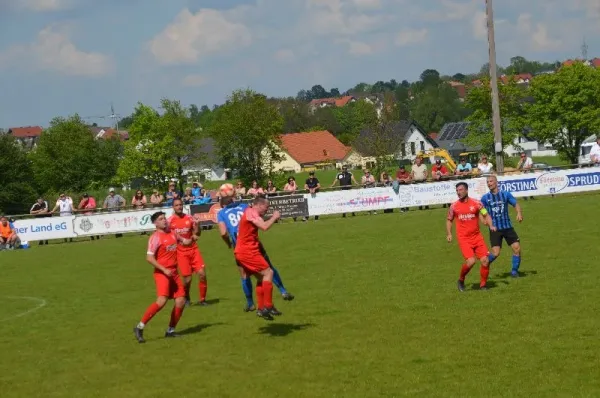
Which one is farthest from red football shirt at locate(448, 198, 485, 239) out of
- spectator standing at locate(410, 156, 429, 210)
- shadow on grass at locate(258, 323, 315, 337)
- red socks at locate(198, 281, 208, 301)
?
spectator standing at locate(410, 156, 429, 210)

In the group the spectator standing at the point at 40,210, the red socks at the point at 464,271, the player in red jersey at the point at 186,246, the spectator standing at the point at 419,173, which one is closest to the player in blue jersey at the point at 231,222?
the player in red jersey at the point at 186,246

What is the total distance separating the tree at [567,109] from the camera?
227ft

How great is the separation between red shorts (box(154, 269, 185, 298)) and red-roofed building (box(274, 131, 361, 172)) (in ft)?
351

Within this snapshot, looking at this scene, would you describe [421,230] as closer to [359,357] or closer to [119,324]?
[119,324]

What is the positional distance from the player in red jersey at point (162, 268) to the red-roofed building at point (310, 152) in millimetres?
107056

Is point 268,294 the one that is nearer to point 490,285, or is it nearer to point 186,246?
point 186,246

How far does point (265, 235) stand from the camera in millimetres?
29469

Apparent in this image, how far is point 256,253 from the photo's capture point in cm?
1220

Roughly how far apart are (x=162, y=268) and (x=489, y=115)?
5910cm

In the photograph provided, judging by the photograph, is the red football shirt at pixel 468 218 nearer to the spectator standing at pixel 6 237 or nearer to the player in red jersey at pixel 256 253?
the player in red jersey at pixel 256 253

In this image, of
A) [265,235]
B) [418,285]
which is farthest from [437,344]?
[265,235]

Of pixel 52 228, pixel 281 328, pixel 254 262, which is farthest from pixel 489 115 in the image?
pixel 254 262

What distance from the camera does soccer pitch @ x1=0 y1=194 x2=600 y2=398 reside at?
9.30m

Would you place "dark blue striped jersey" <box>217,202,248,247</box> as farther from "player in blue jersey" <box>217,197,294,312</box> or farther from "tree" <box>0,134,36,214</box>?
"tree" <box>0,134,36,214</box>
